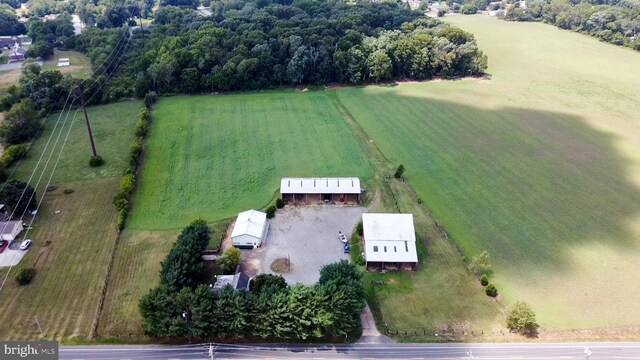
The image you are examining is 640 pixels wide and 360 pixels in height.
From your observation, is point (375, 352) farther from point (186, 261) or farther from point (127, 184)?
point (127, 184)

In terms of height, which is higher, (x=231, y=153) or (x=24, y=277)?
(x=231, y=153)

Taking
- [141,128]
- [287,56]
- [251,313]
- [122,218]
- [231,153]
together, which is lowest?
[122,218]

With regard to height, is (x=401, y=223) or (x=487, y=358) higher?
(x=401, y=223)

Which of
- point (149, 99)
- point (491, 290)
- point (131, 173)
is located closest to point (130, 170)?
point (131, 173)

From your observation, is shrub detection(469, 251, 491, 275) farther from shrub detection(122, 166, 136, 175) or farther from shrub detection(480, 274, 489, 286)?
shrub detection(122, 166, 136, 175)

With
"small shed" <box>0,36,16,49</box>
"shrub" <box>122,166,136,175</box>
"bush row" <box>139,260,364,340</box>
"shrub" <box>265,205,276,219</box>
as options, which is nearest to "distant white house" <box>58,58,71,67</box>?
"small shed" <box>0,36,16,49</box>

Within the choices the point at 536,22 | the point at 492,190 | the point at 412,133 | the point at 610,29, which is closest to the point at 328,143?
the point at 412,133

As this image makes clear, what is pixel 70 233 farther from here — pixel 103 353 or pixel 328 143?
pixel 328 143
